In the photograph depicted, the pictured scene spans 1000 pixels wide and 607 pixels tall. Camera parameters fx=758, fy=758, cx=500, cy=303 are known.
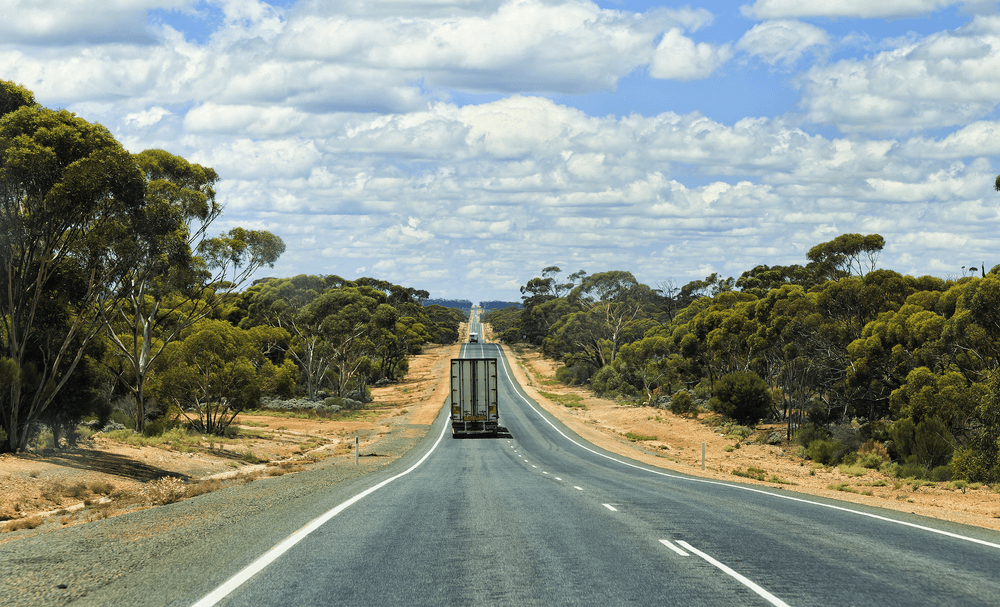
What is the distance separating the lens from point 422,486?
17875mm

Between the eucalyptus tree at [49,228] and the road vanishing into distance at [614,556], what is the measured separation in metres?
13.2

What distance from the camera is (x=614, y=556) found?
8.05 metres

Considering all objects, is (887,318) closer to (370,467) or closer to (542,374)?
(370,467)

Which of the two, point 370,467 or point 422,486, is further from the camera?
point 370,467

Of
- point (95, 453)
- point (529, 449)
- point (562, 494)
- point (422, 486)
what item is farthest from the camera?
point (529, 449)

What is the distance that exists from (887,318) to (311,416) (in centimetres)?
4258

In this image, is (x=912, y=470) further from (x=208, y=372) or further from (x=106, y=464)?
(x=208, y=372)

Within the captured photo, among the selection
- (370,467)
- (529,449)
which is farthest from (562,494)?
(529,449)

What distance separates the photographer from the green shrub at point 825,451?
118 feet

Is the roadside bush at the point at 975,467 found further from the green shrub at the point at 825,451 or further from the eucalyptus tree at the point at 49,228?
the eucalyptus tree at the point at 49,228

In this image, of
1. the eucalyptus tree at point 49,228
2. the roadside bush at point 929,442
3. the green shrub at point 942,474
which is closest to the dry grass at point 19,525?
the eucalyptus tree at point 49,228

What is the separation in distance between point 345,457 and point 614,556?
90.4 feet

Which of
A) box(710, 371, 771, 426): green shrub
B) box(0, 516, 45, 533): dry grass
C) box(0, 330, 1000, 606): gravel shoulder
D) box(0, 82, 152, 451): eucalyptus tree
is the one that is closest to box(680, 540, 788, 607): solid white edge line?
box(0, 330, 1000, 606): gravel shoulder

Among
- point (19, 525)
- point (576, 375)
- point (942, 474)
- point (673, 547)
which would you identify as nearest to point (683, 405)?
point (942, 474)
